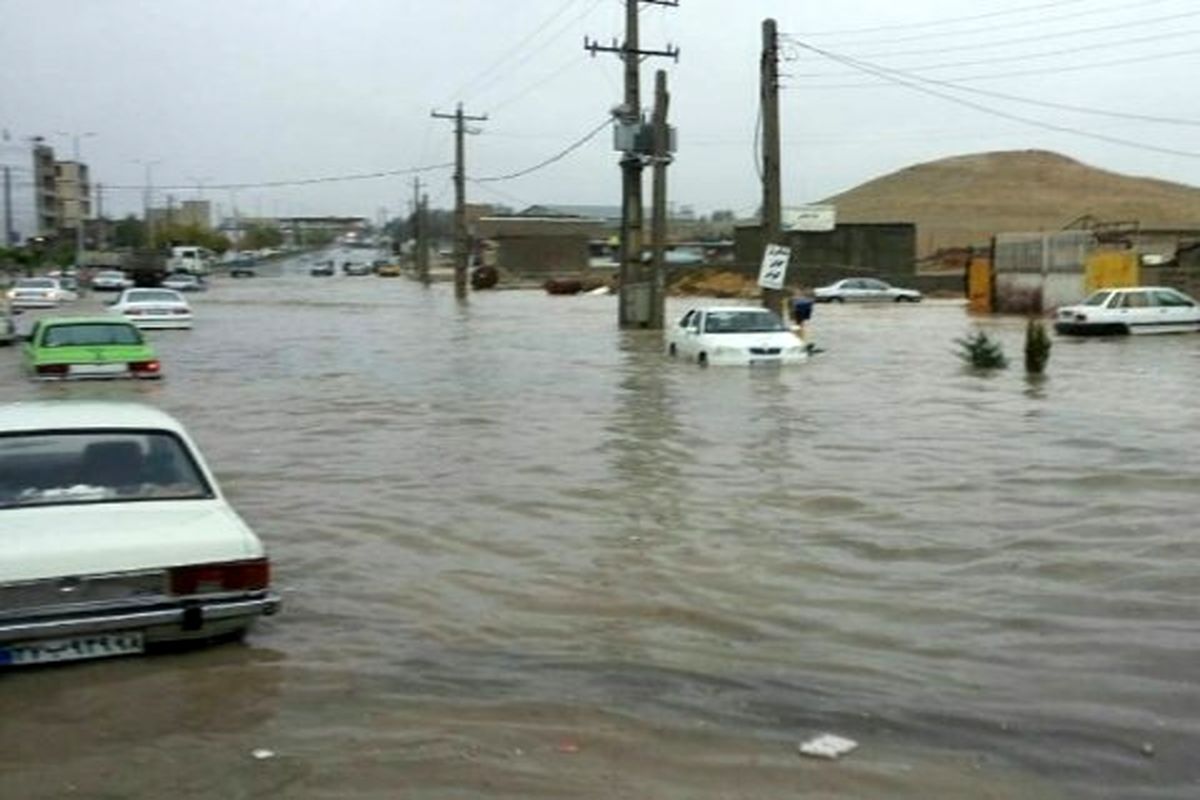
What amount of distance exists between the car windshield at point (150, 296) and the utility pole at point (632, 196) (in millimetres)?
12923

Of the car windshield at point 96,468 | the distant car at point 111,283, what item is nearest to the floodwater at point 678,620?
the car windshield at point 96,468

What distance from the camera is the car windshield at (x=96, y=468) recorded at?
712 cm

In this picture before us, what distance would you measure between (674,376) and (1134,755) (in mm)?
Answer: 19288

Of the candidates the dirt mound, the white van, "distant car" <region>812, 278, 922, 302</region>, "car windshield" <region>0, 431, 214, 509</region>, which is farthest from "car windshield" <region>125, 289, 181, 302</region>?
the white van

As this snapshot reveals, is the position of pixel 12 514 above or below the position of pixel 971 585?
above

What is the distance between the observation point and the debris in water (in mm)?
5496

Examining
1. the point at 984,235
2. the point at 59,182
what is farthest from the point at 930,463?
the point at 59,182

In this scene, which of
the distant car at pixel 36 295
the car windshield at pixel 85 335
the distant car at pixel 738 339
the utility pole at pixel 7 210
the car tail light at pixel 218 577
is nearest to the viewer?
the car tail light at pixel 218 577

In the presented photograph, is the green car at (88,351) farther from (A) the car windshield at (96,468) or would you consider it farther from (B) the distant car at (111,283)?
(B) the distant car at (111,283)

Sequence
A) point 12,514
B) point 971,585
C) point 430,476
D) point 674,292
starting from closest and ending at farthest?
1. point 12,514
2. point 971,585
3. point 430,476
4. point 674,292

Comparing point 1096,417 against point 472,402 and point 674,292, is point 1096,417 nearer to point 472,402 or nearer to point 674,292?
point 472,402

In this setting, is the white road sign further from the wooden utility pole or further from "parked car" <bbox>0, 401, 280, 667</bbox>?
"parked car" <bbox>0, 401, 280, 667</bbox>

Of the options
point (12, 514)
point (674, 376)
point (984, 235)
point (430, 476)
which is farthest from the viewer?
point (984, 235)

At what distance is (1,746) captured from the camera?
5660 mm
